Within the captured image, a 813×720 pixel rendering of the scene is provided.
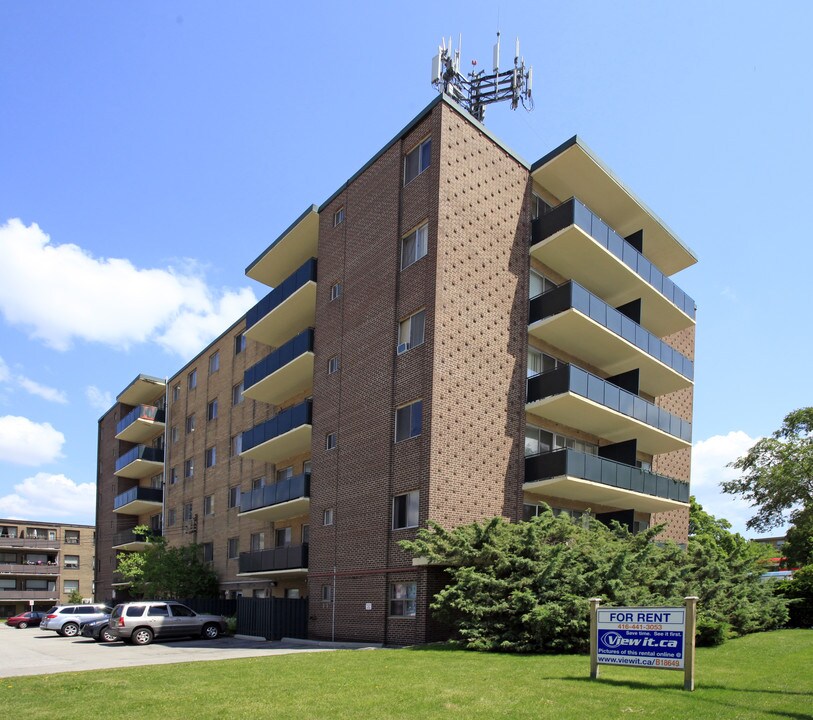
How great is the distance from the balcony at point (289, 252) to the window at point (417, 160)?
6079 millimetres

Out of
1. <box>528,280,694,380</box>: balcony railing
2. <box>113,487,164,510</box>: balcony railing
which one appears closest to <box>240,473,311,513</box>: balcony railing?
<box>528,280,694,380</box>: balcony railing

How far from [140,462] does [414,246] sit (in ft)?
113

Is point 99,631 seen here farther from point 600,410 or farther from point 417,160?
point 417,160

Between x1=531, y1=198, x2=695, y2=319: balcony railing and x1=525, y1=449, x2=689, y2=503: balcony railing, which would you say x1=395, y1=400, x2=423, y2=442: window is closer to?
x1=525, y1=449, x2=689, y2=503: balcony railing

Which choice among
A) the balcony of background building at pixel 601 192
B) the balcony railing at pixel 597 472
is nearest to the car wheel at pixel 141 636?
the balcony railing at pixel 597 472

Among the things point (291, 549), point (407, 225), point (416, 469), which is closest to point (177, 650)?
point (291, 549)

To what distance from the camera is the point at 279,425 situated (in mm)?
33031

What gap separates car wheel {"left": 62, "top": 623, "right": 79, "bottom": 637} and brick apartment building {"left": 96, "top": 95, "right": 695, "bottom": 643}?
9385 millimetres

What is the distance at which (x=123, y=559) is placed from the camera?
5166cm

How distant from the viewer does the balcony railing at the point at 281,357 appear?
3172cm

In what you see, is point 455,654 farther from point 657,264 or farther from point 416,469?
point 657,264

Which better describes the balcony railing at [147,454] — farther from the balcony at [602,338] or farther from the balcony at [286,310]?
the balcony at [602,338]

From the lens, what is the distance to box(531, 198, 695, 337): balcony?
1091 inches

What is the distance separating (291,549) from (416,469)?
30.4 ft
